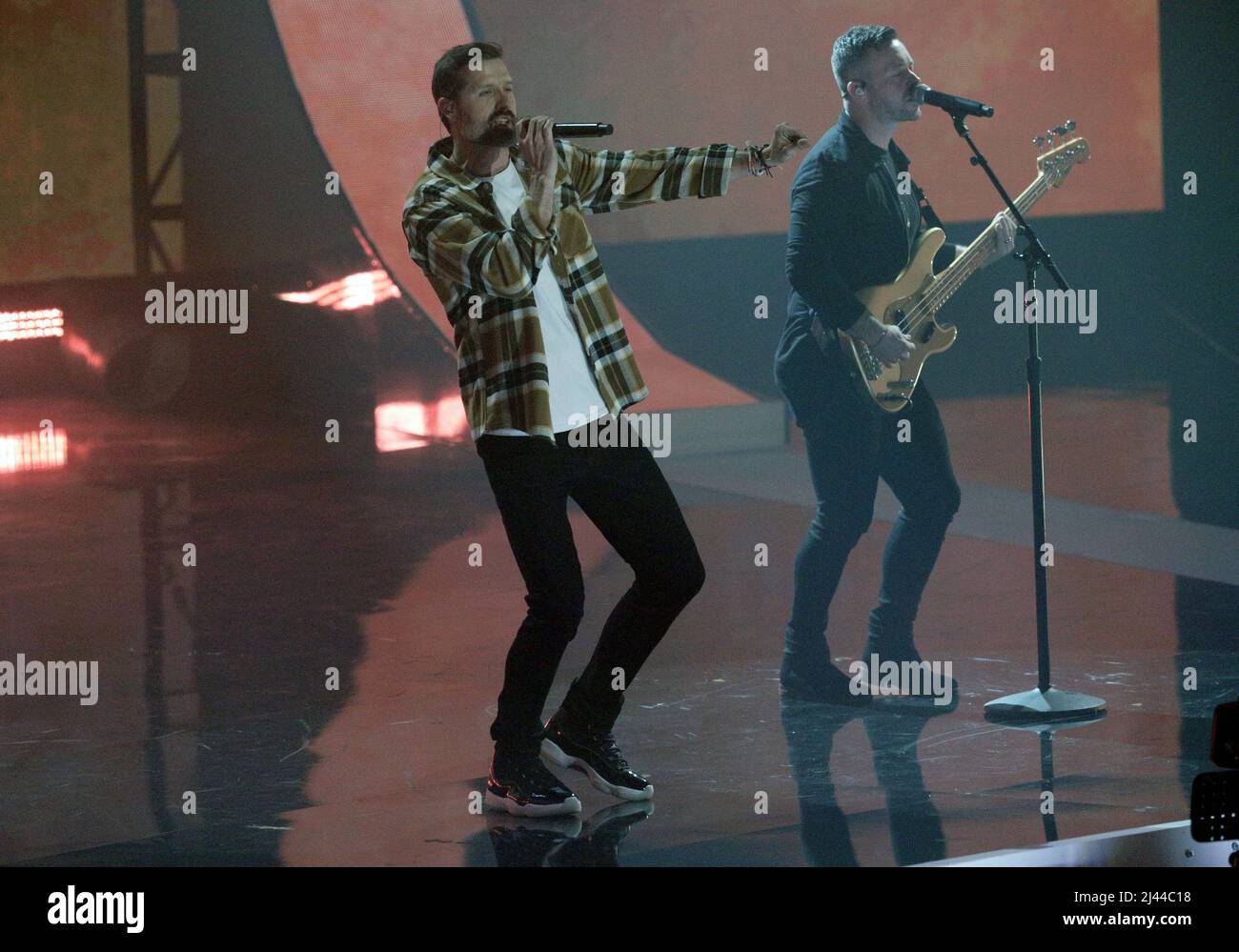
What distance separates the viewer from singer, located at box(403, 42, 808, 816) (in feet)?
9.94

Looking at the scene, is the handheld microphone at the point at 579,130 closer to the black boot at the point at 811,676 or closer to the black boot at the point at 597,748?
the black boot at the point at 597,748

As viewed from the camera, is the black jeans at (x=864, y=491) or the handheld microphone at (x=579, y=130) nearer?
the handheld microphone at (x=579, y=130)

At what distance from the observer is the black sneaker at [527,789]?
316 cm

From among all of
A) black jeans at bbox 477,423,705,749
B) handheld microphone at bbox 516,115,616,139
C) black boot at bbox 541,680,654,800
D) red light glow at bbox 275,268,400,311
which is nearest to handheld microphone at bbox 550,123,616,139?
handheld microphone at bbox 516,115,616,139

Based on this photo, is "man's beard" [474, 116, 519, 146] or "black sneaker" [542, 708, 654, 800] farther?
"black sneaker" [542, 708, 654, 800]

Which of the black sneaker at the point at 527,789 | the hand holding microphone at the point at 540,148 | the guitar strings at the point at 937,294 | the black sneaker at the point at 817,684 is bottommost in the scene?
the black sneaker at the point at 527,789

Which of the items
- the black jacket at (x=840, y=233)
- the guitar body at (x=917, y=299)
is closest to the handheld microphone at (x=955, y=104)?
the black jacket at (x=840, y=233)

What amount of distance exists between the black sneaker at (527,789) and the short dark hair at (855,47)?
1.78m

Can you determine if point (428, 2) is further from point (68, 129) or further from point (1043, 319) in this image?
point (1043, 319)

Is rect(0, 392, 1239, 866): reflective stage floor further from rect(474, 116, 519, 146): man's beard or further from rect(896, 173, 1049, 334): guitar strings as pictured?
rect(474, 116, 519, 146): man's beard

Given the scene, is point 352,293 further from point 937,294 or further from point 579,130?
point 579,130

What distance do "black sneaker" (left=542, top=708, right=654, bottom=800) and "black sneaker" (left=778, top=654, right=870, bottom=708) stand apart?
2.99ft

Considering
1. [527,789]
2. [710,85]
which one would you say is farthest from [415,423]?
[527,789]

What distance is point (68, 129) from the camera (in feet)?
19.3
